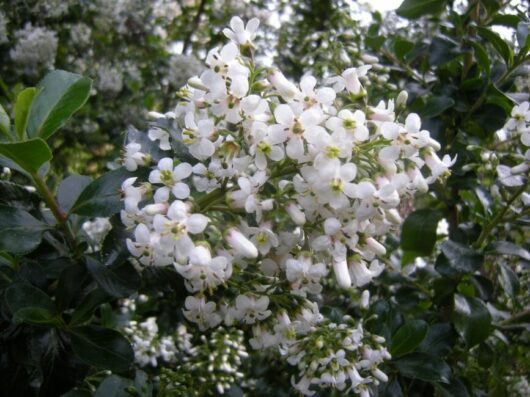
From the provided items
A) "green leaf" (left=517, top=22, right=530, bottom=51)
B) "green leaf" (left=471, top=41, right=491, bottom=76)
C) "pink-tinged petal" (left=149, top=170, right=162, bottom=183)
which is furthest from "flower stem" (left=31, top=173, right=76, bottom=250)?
"green leaf" (left=517, top=22, right=530, bottom=51)

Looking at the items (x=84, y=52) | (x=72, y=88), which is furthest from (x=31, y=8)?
(x=72, y=88)

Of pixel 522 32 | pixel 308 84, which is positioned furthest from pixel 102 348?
pixel 522 32

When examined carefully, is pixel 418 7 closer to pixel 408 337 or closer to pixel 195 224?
pixel 408 337

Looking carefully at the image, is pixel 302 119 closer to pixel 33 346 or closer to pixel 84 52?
pixel 33 346

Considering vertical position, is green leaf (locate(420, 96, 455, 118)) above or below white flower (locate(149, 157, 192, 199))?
below

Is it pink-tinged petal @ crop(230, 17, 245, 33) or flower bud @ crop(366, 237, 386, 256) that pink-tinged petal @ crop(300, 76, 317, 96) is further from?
flower bud @ crop(366, 237, 386, 256)
